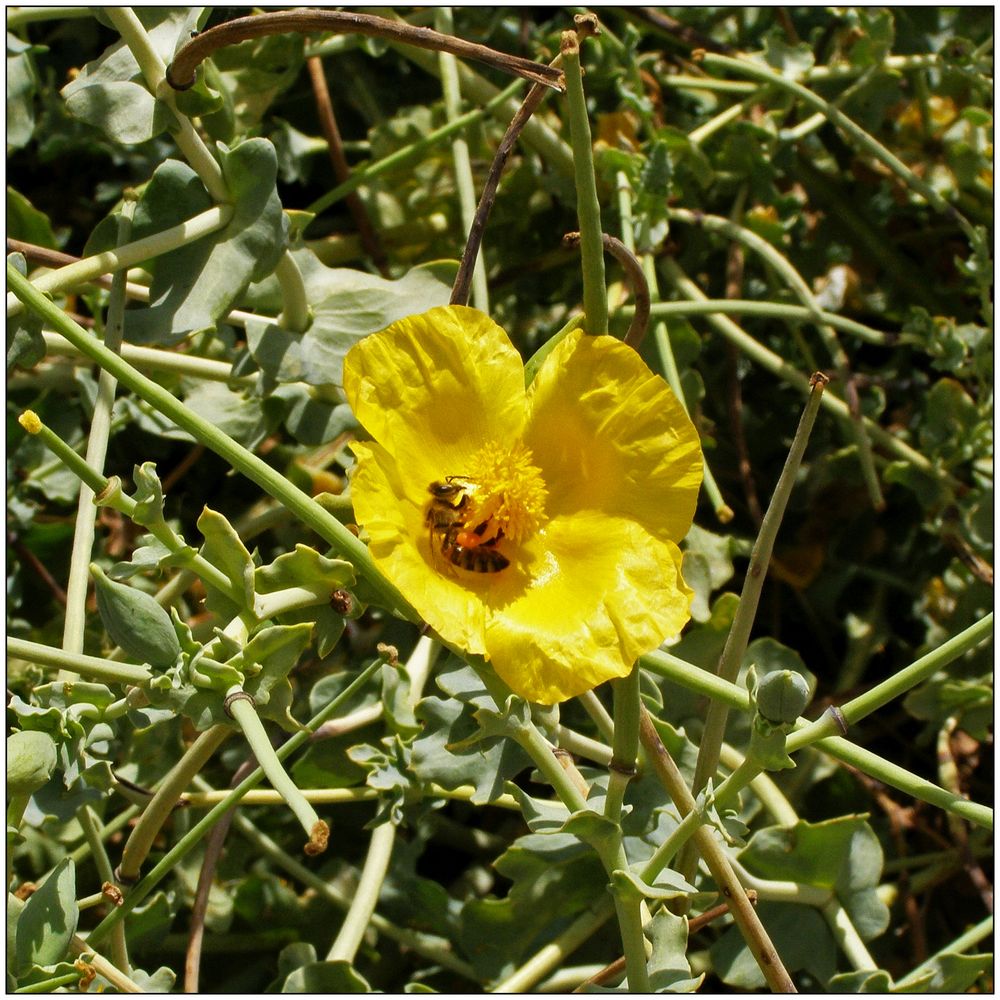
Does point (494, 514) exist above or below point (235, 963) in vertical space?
above

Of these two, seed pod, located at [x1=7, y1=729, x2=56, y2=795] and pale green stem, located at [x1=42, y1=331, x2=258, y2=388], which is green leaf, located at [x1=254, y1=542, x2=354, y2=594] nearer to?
seed pod, located at [x1=7, y1=729, x2=56, y2=795]

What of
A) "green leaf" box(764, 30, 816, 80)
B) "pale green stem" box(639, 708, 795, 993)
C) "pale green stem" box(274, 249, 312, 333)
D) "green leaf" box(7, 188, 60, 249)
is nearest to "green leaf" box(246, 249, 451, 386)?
"pale green stem" box(274, 249, 312, 333)

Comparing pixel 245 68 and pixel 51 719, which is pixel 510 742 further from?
pixel 245 68

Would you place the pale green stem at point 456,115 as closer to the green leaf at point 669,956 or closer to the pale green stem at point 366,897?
the pale green stem at point 366,897

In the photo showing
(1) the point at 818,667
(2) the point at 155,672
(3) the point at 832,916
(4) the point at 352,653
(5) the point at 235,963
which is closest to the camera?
(2) the point at 155,672

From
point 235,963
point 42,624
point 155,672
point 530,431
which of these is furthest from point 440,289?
point 235,963

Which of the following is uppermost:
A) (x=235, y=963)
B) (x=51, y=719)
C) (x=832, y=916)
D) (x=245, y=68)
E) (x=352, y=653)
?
(x=245, y=68)
